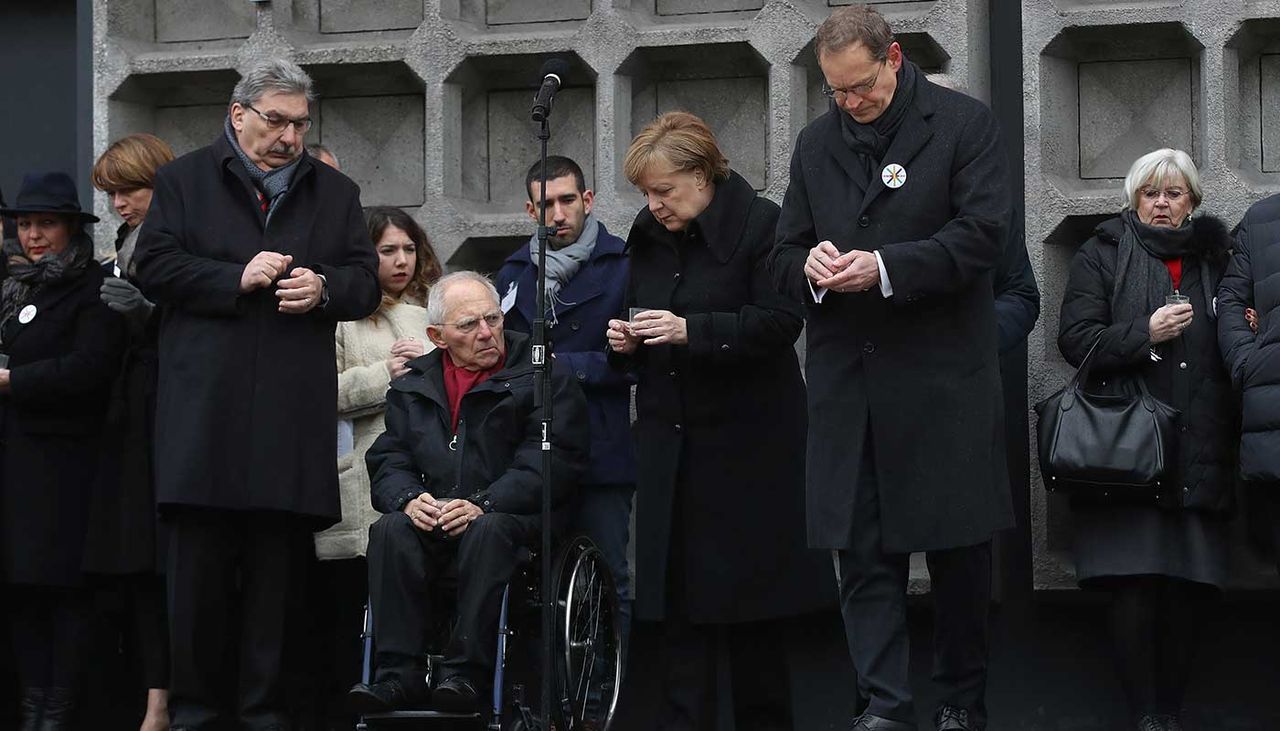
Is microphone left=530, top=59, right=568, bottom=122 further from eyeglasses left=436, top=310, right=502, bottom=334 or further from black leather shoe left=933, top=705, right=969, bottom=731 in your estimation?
black leather shoe left=933, top=705, right=969, bottom=731

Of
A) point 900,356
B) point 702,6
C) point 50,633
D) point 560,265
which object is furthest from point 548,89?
point 50,633

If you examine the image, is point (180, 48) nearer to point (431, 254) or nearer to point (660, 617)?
point (431, 254)

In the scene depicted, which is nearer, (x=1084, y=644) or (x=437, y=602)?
(x=437, y=602)

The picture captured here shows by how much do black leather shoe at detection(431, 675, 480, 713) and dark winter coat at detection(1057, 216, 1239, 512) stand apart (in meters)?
2.27

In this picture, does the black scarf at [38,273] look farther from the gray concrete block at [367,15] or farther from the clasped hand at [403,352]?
the gray concrete block at [367,15]

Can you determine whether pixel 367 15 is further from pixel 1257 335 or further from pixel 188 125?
pixel 1257 335

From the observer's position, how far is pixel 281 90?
6633 millimetres

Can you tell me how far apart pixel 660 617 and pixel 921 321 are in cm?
141

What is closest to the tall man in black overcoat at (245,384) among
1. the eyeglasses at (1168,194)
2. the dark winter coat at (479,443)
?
the dark winter coat at (479,443)

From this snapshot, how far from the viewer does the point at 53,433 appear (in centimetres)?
727

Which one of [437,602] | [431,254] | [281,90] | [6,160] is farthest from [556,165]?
[6,160]

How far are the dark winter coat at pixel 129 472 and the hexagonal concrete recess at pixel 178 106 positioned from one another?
5.08ft

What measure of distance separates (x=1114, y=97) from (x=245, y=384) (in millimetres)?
3327

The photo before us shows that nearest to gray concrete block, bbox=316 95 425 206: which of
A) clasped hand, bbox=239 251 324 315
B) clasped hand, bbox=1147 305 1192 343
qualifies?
clasped hand, bbox=239 251 324 315
